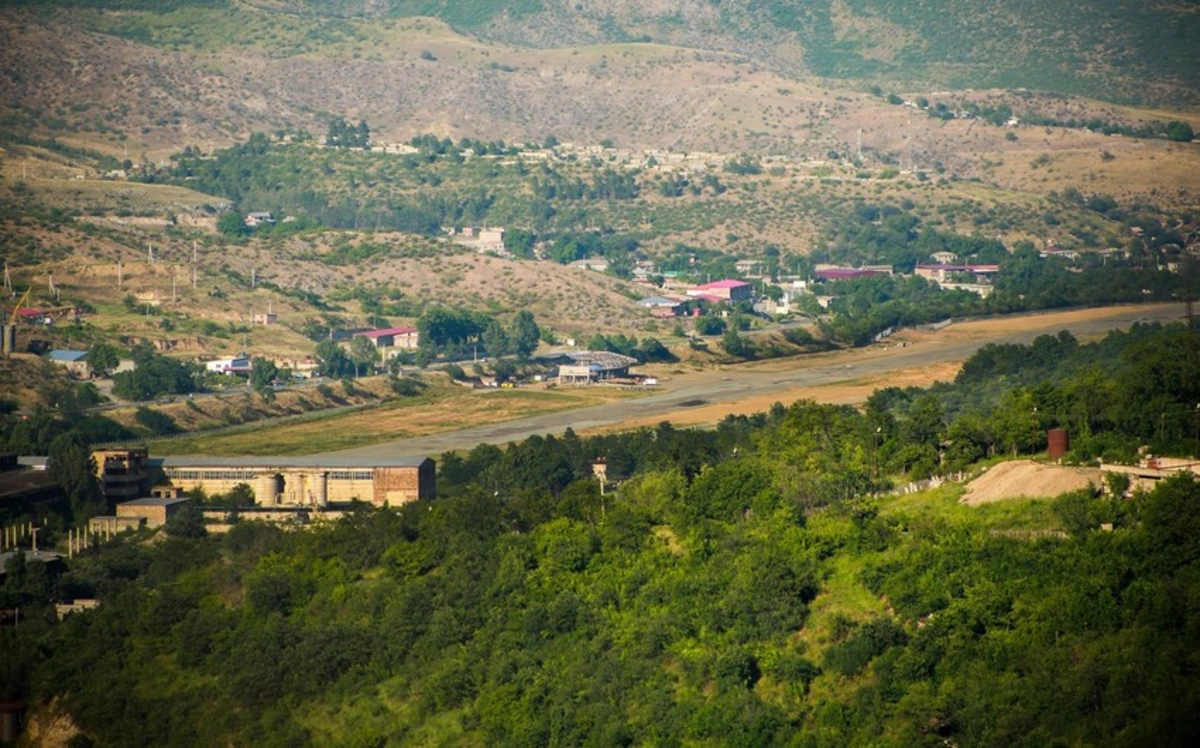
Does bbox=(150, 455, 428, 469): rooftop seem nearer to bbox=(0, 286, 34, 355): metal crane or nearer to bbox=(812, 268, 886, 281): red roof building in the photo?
bbox=(0, 286, 34, 355): metal crane

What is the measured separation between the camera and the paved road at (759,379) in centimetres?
10531

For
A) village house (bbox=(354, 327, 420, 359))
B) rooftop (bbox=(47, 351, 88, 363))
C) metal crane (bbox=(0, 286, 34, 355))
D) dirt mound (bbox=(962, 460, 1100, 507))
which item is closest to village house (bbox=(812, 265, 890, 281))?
village house (bbox=(354, 327, 420, 359))

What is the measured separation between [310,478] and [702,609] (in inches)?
1192

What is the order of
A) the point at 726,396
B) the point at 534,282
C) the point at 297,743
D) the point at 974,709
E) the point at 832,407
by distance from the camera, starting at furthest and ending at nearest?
the point at 534,282 < the point at 726,396 < the point at 832,407 < the point at 297,743 < the point at 974,709

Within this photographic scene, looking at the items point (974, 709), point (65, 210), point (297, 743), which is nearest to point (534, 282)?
point (65, 210)

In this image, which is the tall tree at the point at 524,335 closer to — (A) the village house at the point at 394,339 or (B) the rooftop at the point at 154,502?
(A) the village house at the point at 394,339

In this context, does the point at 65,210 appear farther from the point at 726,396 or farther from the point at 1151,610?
the point at 1151,610

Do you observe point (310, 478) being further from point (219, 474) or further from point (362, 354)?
point (362, 354)

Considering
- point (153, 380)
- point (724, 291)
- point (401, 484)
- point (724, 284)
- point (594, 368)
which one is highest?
point (724, 284)

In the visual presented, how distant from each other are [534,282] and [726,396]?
47521 millimetres

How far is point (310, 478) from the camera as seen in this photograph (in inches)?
3622

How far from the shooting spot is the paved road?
105 meters

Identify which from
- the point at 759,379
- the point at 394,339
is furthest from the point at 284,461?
the point at 394,339

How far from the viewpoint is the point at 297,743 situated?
64875 mm
